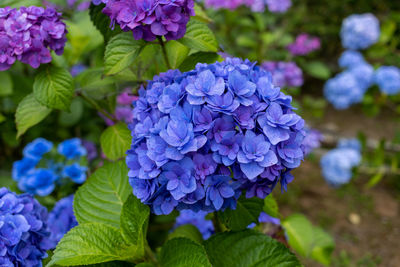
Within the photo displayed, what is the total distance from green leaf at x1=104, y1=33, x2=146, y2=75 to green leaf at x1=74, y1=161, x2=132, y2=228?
294mm

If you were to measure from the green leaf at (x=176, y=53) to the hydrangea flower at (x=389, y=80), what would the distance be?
2.04 meters

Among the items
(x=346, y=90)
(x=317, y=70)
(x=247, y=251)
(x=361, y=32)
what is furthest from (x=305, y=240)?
(x=317, y=70)

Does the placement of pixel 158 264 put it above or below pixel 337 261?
above

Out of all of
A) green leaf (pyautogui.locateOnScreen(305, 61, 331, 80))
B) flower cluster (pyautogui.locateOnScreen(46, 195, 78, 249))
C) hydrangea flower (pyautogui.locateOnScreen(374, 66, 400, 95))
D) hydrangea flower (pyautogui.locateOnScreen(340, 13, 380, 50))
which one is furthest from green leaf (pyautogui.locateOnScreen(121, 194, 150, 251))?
green leaf (pyautogui.locateOnScreen(305, 61, 331, 80))

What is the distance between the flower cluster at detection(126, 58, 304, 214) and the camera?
0.85 metres

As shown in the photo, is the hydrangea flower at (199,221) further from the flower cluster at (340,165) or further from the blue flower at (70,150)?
the flower cluster at (340,165)

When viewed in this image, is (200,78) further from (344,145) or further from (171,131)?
(344,145)

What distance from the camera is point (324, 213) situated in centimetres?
272

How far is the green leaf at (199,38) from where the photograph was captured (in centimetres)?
112

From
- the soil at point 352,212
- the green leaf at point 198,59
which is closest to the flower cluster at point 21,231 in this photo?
the green leaf at point 198,59

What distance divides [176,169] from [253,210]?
0.31m

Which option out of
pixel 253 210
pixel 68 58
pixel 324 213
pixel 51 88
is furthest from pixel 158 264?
pixel 324 213

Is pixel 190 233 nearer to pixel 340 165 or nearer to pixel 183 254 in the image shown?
pixel 183 254

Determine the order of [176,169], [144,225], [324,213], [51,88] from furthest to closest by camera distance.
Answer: [324,213] < [51,88] < [144,225] < [176,169]
